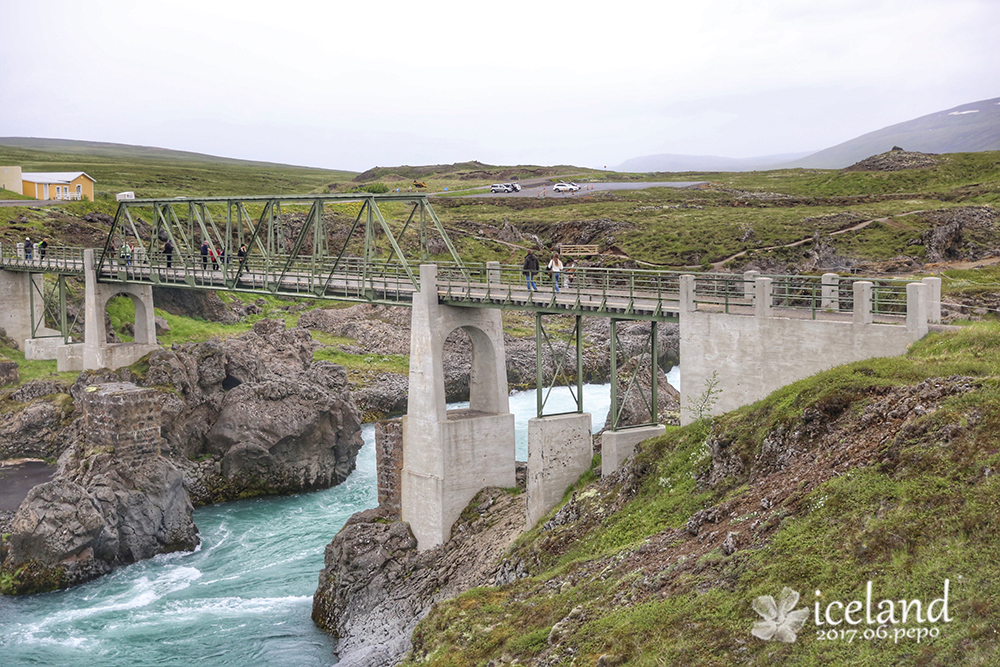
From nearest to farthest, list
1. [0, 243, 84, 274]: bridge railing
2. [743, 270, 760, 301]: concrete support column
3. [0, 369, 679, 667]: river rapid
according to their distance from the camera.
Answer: [743, 270, 760, 301]: concrete support column < [0, 369, 679, 667]: river rapid < [0, 243, 84, 274]: bridge railing

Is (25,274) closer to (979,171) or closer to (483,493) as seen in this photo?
(483,493)

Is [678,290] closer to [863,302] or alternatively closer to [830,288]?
[830,288]

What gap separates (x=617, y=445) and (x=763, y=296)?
665 cm

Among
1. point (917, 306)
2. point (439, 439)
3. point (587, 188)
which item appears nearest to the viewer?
point (917, 306)

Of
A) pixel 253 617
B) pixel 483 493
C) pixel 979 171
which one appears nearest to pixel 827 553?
pixel 483 493

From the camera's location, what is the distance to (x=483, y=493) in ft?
121

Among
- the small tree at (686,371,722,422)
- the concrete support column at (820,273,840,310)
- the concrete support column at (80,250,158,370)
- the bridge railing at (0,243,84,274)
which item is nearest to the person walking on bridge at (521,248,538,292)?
the small tree at (686,371,722,422)

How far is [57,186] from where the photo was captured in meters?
98.1

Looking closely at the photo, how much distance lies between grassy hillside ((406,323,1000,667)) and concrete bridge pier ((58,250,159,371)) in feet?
121

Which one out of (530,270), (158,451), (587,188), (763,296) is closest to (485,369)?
(530,270)

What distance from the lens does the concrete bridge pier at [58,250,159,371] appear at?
5619cm

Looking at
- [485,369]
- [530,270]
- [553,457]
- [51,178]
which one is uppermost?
[51,178]

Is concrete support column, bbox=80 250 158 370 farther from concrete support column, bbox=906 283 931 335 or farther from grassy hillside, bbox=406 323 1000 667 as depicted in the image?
concrete support column, bbox=906 283 931 335

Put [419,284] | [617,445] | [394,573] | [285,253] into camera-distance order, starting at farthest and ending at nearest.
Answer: [285,253] < [419,284] < [394,573] < [617,445]
